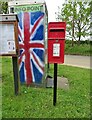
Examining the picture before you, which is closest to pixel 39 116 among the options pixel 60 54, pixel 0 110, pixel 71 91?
pixel 0 110

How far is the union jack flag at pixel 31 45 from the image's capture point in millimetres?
6134

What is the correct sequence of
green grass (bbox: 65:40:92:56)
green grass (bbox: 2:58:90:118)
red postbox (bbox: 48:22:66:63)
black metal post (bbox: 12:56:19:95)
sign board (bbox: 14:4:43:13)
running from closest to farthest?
green grass (bbox: 2:58:90:118) → red postbox (bbox: 48:22:66:63) → black metal post (bbox: 12:56:19:95) → sign board (bbox: 14:4:43:13) → green grass (bbox: 65:40:92:56)

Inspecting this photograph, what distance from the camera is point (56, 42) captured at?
15.3 ft

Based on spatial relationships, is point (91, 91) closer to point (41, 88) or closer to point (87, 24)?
point (41, 88)

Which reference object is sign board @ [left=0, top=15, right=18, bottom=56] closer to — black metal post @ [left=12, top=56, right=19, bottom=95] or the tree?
black metal post @ [left=12, top=56, right=19, bottom=95]

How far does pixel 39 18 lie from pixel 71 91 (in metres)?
1.81

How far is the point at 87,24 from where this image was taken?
2216 centimetres

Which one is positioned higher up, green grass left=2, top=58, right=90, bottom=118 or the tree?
the tree

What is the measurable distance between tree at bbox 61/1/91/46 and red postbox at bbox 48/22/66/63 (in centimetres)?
1769

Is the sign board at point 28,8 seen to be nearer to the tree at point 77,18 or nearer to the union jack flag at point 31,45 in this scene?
the union jack flag at point 31,45

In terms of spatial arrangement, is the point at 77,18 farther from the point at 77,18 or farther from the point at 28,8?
the point at 28,8

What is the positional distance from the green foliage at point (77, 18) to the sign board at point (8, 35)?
686 inches

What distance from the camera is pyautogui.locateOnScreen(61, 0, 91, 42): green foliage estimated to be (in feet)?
72.4

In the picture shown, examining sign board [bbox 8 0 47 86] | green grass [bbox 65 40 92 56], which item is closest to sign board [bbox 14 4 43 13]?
sign board [bbox 8 0 47 86]
